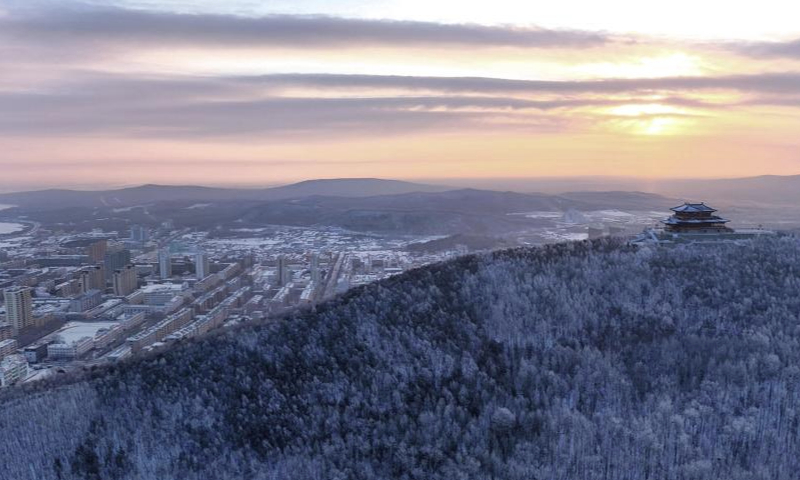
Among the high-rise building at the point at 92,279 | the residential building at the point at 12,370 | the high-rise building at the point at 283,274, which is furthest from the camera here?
the high-rise building at the point at 283,274

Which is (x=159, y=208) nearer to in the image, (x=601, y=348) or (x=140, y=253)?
(x=140, y=253)

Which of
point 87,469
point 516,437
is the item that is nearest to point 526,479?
point 516,437

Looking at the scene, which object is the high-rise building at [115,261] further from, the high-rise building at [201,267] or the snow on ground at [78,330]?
the snow on ground at [78,330]

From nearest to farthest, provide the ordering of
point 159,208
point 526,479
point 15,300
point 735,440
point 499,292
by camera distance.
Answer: point 526,479
point 735,440
point 499,292
point 15,300
point 159,208

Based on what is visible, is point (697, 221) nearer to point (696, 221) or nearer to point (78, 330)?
point (696, 221)

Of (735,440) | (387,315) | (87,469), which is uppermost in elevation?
(387,315)

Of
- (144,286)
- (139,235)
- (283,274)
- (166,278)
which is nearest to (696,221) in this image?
(283,274)

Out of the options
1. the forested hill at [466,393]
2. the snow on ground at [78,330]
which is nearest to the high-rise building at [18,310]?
the snow on ground at [78,330]
